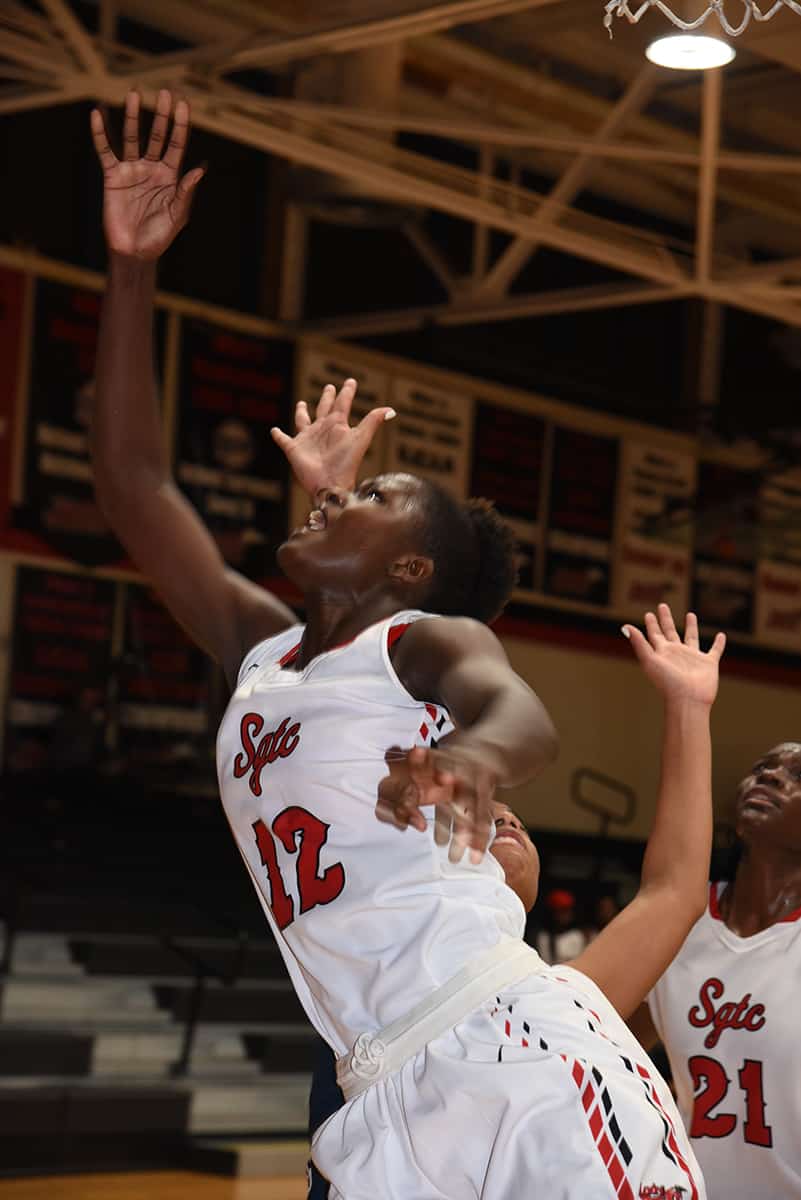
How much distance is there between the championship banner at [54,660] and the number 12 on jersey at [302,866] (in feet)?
31.2

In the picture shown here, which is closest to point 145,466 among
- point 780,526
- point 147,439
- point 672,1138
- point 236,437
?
point 147,439

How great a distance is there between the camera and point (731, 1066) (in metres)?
4.16

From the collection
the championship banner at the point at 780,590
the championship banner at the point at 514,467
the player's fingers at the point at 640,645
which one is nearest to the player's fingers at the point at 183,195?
the player's fingers at the point at 640,645

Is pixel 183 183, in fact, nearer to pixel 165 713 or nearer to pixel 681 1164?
pixel 681 1164

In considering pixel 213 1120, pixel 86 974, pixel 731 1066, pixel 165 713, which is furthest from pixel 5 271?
pixel 731 1066

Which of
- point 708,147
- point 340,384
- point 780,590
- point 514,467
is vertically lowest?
point 780,590

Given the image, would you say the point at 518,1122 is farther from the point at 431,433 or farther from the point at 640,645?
the point at 431,433

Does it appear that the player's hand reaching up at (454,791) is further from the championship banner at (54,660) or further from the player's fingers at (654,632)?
the championship banner at (54,660)

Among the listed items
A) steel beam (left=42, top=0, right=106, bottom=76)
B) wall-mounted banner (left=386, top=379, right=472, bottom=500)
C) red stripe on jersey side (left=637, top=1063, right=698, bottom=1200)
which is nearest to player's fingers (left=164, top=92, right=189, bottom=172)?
red stripe on jersey side (left=637, top=1063, right=698, bottom=1200)

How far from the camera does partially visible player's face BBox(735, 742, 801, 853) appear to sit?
4.36 metres

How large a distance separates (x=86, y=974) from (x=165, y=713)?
2.59m

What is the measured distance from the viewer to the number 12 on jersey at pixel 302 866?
2.40 m

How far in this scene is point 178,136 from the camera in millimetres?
2939

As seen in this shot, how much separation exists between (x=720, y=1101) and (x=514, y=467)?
10990mm
